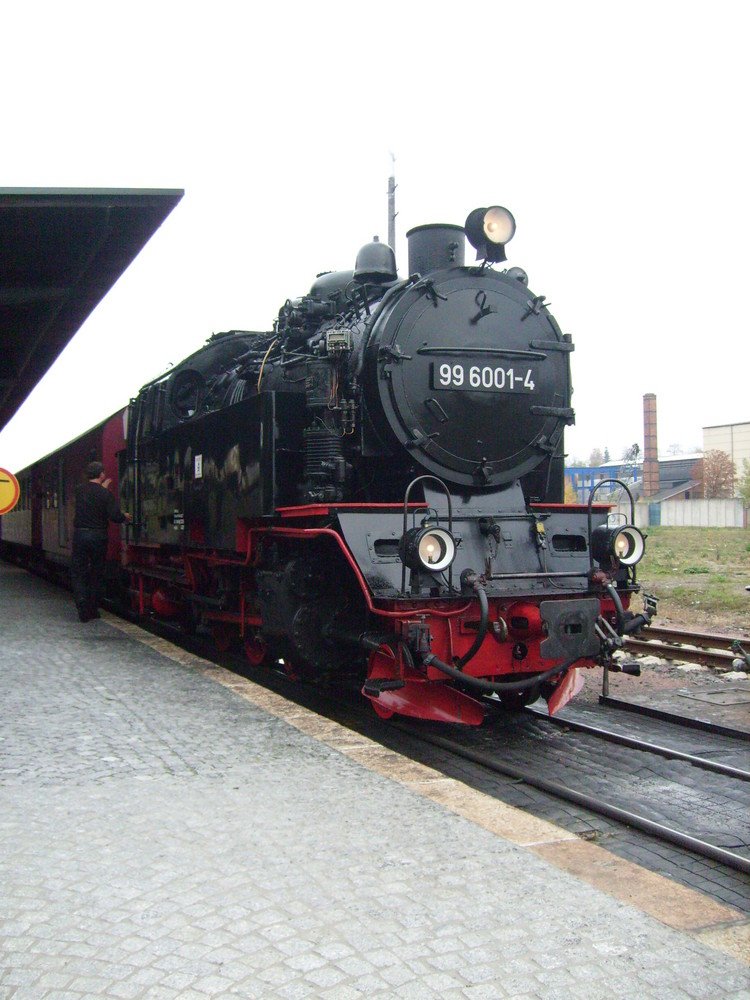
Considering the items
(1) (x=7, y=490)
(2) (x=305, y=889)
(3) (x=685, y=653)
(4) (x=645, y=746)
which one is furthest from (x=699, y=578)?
(2) (x=305, y=889)

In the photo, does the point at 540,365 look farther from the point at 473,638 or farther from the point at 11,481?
the point at 11,481

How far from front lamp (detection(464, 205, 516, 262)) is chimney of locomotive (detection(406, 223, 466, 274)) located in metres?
0.12

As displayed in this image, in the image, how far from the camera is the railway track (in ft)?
27.0

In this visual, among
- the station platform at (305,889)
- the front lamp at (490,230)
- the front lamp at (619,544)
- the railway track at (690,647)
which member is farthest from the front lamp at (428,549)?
the railway track at (690,647)

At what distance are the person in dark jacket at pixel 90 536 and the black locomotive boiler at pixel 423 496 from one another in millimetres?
2837

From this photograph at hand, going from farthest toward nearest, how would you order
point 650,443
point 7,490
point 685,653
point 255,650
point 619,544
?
point 650,443 → point 685,653 → point 7,490 → point 255,650 → point 619,544

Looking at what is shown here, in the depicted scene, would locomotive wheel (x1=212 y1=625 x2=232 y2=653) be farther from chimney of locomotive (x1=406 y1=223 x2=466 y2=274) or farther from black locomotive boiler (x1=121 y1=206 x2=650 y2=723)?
chimney of locomotive (x1=406 y1=223 x2=466 y2=274)

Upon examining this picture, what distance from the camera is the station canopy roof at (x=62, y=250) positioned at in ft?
23.6

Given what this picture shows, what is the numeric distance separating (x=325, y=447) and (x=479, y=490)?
1.14m

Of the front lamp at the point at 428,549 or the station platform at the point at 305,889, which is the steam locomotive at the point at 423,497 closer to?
the front lamp at the point at 428,549

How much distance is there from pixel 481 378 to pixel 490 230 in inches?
43.3

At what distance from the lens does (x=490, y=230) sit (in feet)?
21.0

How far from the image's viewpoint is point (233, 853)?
3145mm

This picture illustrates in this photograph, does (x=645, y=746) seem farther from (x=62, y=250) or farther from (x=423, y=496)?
(x=62, y=250)
